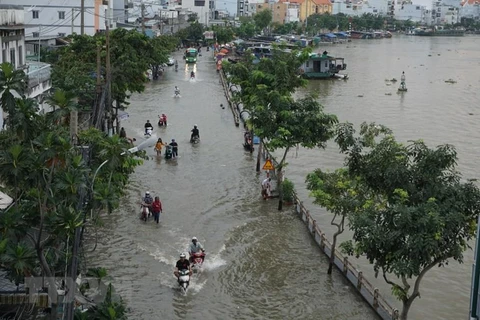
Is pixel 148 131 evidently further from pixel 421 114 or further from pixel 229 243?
pixel 421 114

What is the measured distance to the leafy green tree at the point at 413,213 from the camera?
11.9 m

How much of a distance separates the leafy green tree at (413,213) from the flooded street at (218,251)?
3.09 metres

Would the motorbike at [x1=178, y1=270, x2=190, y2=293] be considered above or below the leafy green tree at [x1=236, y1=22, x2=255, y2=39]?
below

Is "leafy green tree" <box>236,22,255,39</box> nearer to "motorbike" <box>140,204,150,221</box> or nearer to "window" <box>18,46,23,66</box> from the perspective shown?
"window" <box>18,46,23,66</box>

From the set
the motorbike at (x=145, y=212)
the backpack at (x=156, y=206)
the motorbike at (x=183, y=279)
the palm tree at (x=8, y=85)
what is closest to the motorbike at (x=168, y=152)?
the motorbike at (x=145, y=212)

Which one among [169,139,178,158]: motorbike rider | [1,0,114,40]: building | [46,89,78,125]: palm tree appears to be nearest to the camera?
[46,89,78,125]: palm tree

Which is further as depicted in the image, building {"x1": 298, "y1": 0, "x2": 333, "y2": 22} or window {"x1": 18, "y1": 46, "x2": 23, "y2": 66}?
building {"x1": 298, "y1": 0, "x2": 333, "y2": 22}

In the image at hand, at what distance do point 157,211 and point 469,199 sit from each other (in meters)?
10.4

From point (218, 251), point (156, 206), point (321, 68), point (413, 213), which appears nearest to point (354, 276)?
point (218, 251)

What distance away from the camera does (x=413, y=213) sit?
1192 cm

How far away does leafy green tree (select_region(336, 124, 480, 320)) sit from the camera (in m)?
11.9

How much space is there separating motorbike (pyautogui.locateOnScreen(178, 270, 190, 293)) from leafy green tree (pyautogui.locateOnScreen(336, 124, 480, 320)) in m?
4.16

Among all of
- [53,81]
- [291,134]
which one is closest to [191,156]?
[53,81]

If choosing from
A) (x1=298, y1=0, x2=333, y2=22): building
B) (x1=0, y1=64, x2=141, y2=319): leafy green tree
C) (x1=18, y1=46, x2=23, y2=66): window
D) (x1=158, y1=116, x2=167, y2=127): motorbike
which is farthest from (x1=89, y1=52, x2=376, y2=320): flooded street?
(x1=298, y1=0, x2=333, y2=22): building
